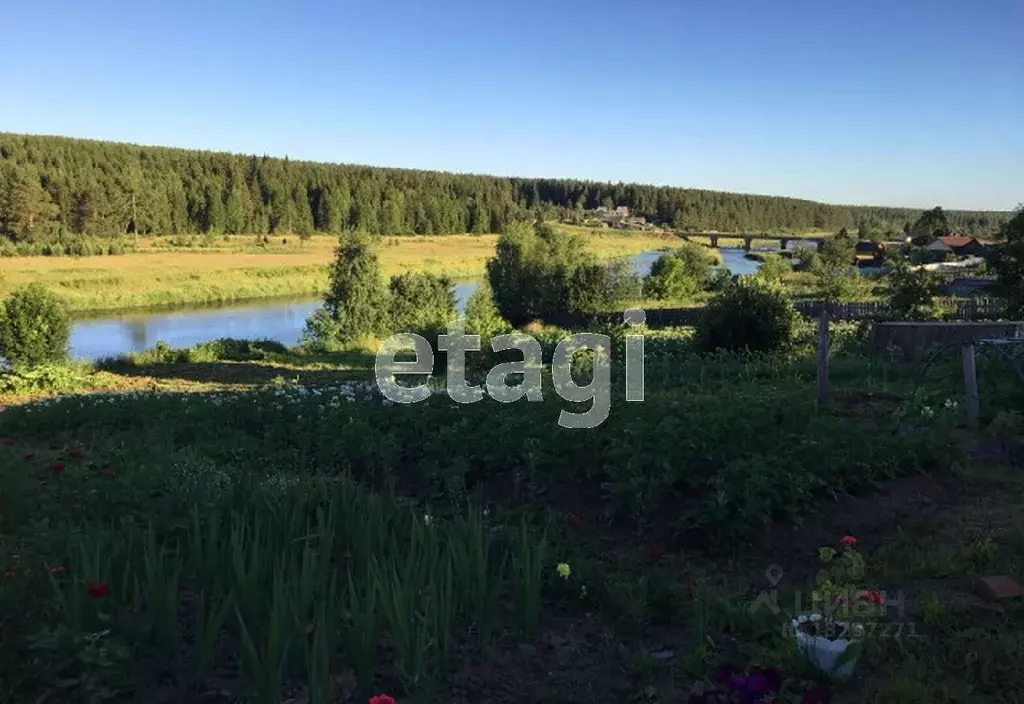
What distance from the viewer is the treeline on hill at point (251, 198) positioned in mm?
78125

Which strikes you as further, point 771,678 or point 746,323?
point 746,323

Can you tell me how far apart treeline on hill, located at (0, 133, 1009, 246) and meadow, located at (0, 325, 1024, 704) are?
168 feet

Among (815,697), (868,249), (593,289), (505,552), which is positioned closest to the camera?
(815,697)

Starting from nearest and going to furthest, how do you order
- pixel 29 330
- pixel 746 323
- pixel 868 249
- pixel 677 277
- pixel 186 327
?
1. pixel 746 323
2. pixel 29 330
3. pixel 186 327
4. pixel 677 277
5. pixel 868 249

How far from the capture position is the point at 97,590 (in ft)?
8.49

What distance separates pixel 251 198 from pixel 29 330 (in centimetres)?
9091

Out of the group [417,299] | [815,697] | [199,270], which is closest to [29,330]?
[417,299]

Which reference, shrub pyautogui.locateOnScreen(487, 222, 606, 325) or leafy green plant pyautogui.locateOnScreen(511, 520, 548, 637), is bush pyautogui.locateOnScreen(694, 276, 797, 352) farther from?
shrub pyautogui.locateOnScreen(487, 222, 606, 325)

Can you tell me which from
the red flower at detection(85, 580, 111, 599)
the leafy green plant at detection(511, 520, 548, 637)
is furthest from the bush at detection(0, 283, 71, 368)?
the leafy green plant at detection(511, 520, 548, 637)

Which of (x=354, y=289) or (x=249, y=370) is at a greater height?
(x=354, y=289)

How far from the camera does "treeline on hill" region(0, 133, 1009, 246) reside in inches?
3076

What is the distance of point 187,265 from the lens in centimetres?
5588

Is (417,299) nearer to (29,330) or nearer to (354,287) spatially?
(354,287)

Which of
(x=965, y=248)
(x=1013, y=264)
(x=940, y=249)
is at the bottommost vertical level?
(x=1013, y=264)
